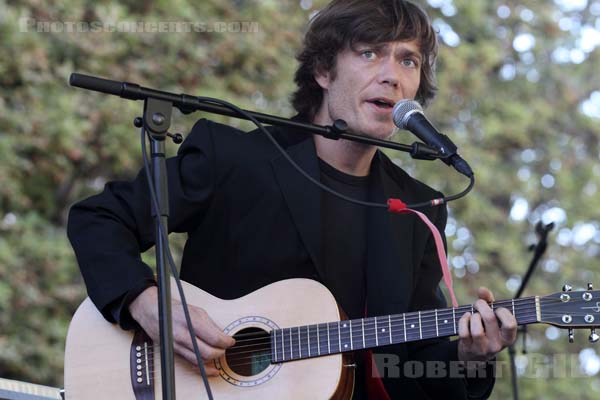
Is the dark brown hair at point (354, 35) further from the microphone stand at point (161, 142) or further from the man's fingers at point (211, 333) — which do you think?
the man's fingers at point (211, 333)

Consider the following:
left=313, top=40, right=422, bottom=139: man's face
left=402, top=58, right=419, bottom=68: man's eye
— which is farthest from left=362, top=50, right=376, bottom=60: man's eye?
left=402, top=58, right=419, bottom=68: man's eye

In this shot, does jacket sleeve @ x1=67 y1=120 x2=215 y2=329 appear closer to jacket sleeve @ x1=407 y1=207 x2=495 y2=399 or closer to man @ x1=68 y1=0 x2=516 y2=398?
man @ x1=68 y1=0 x2=516 y2=398

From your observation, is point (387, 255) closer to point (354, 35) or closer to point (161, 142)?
point (354, 35)

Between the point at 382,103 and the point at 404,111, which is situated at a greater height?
the point at 382,103

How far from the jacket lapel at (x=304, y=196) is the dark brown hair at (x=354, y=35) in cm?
42

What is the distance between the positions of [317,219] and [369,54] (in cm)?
67

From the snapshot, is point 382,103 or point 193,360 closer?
point 193,360

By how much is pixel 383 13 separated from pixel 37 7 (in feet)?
9.83

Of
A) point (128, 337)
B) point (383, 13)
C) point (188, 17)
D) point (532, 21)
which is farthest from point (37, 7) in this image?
point (532, 21)

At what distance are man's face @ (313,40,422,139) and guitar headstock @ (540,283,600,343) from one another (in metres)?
0.88

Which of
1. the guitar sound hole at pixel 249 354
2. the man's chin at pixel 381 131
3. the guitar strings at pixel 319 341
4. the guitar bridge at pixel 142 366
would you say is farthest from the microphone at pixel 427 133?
the guitar bridge at pixel 142 366

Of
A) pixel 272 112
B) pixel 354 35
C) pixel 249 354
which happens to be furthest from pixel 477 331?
pixel 272 112

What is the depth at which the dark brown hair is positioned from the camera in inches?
126

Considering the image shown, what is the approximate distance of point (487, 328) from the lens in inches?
98.1
